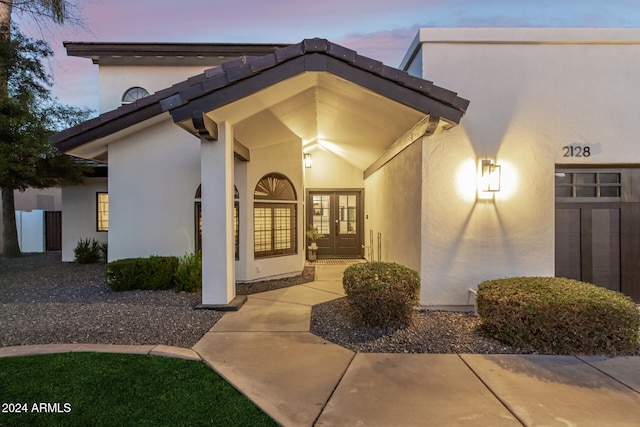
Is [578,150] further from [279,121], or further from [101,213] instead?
[101,213]

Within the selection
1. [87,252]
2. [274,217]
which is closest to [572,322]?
[274,217]

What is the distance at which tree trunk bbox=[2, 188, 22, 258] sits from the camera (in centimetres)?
1190

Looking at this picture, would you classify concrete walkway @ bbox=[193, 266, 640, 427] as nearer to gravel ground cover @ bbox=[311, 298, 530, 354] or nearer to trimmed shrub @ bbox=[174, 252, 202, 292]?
gravel ground cover @ bbox=[311, 298, 530, 354]

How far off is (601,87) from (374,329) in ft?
17.7

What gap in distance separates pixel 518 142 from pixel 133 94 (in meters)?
11.0

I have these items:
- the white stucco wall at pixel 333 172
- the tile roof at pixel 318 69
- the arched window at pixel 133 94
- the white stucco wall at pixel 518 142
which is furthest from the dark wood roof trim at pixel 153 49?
the white stucco wall at pixel 518 142

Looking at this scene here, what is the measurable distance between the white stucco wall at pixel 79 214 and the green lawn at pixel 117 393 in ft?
27.8

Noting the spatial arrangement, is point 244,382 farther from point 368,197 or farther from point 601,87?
point 368,197

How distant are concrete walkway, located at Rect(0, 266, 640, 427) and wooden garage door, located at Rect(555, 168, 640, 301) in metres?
2.22

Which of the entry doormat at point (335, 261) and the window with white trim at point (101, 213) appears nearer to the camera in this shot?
the window with white trim at point (101, 213)

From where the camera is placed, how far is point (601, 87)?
5695mm

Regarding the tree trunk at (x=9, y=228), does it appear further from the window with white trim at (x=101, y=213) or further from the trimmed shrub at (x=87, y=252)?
the window with white trim at (x=101, y=213)

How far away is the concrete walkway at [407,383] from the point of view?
2891 millimetres

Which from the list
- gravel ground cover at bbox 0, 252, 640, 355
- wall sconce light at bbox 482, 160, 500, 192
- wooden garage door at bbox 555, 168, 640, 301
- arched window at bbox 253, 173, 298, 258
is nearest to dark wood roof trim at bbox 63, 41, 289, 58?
arched window at bbox 253, 173, 298, 258
